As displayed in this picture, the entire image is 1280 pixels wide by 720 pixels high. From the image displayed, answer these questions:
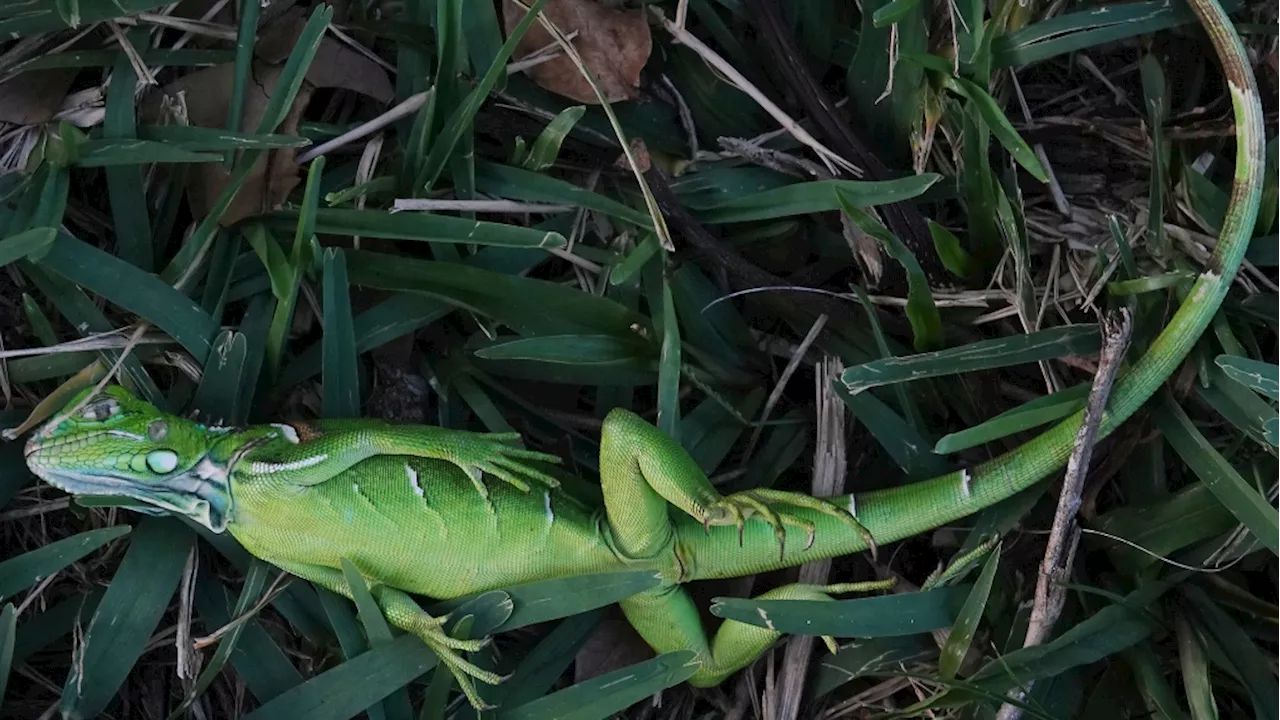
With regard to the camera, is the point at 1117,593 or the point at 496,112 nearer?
the point at 1117,593

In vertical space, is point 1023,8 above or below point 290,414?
above

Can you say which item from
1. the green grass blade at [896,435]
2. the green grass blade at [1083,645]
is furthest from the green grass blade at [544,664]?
the green grass blade at [1083,645]

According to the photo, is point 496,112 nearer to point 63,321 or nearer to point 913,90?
point 913,90

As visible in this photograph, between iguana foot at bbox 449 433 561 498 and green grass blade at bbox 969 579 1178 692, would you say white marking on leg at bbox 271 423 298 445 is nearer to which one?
iguana foot at bbox 449 433 561 498

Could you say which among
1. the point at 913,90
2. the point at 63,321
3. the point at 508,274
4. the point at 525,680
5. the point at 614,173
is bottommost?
the point at 525,680

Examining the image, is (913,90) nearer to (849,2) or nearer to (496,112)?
(849,2)

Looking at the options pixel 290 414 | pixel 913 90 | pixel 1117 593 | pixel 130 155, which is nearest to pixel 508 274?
pixel 290 414
